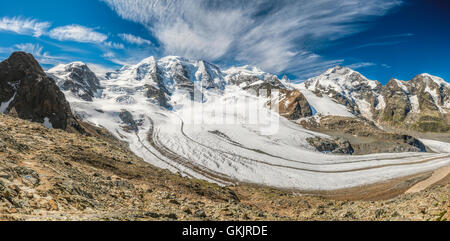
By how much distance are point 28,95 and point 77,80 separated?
144310 millimetres

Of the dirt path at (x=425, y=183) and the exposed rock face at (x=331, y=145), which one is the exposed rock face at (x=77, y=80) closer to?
the exposed rock face at (x=331, y=145)

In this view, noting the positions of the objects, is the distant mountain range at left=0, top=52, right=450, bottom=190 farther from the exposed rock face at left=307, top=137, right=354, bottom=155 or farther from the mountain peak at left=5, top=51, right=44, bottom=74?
the mountain peak at left=5, top=51, right=44, bottom=74

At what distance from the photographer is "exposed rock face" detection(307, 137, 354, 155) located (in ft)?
308

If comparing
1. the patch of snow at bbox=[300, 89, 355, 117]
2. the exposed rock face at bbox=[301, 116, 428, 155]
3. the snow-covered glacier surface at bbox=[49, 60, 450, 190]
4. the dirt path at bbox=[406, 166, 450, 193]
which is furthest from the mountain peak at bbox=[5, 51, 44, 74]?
the patch of snow at bbox=[300, 89, 355, 117]

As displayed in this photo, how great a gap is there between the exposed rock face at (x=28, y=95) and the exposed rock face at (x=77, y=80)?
10042 cm

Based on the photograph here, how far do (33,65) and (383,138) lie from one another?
151 meters

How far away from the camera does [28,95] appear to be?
48938 mm

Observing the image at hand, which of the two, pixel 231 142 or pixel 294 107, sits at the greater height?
pixel 294 107

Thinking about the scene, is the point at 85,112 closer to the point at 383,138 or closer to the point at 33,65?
the point at 33,65

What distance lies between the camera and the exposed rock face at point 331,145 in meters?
94.0

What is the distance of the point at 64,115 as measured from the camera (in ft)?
171

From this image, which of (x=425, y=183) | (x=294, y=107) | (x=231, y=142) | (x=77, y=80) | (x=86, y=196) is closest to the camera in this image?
(x=86, y=196)

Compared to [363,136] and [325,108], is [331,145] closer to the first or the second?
[363,136]

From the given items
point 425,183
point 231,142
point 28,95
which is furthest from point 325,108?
point 28,95
